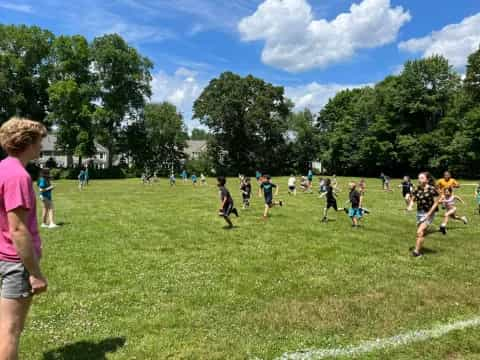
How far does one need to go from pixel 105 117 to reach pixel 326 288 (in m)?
58.4

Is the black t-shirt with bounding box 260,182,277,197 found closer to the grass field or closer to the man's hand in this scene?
the grass field

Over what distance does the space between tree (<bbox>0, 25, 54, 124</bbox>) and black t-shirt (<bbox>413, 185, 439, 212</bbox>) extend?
5962cm

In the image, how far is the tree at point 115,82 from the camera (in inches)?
2416

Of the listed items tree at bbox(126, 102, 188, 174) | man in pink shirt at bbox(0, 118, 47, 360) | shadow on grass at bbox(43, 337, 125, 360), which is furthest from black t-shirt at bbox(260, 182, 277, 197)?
tree at bbox(126, 102, 188, 174)

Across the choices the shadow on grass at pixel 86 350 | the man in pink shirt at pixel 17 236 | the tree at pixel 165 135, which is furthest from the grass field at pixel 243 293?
the tree at pixel 165 135

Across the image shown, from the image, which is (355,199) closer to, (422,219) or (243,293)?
(422,219)

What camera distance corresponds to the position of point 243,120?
6875 cm

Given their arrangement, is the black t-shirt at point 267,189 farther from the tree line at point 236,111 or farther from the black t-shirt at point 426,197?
the tree line at point 236,111

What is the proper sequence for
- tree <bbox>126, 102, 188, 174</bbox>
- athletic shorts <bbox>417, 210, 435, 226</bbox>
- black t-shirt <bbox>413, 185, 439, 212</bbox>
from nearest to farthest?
athletic shorts <bbox>417, 210, 435, 226</bbox>
black t-shirt <bbox>413, 185, 439, 212</bbox>
tree <bbox>126, 102, 188, 174</bbox>

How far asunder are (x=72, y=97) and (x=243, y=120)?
2803cm

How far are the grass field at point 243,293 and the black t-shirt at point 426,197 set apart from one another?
4.26 ft

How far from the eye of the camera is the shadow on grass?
4551 millimetres

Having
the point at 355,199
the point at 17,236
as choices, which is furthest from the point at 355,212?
the point at 17,236

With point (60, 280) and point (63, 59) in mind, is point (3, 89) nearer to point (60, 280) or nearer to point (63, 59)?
point (63, 59)
